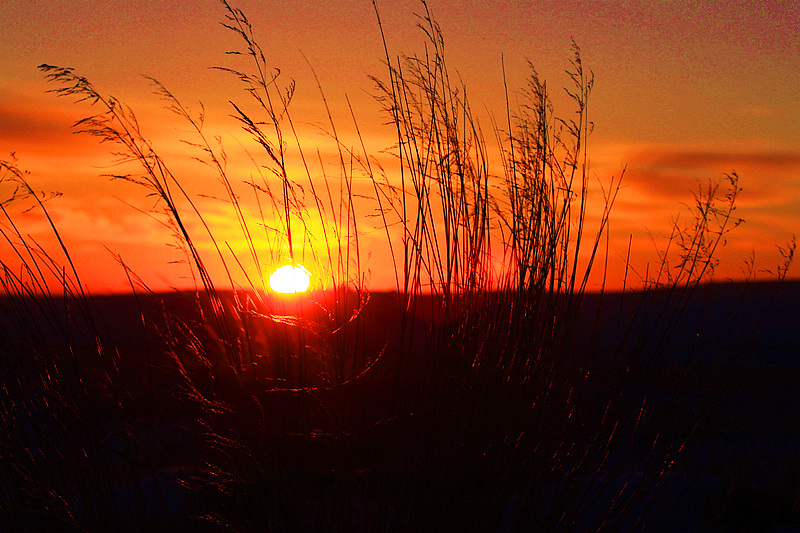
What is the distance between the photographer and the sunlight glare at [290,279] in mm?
1899

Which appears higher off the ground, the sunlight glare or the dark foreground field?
the sunlight glare

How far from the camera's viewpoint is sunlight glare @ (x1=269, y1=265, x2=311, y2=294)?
1.90 m

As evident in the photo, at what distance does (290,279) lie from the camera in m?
1.96

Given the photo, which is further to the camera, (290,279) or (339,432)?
(290,279)

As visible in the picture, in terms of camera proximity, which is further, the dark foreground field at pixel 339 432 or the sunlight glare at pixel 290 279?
the sunlight glare at pixel 290 279

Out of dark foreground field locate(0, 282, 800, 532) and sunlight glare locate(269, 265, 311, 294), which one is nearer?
dark foreground field locate(0, 282, 800, 532)

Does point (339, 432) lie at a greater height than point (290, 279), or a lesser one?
lesser

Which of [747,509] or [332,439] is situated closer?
[332,439]

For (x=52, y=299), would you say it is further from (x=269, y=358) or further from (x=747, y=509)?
(x=747, y=509)

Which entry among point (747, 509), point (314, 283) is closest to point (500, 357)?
point (314, 283)

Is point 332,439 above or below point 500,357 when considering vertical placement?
below

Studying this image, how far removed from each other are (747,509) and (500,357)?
1.95m

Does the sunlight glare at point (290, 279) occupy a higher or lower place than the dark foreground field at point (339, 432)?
higher

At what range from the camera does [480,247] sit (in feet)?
6.41
